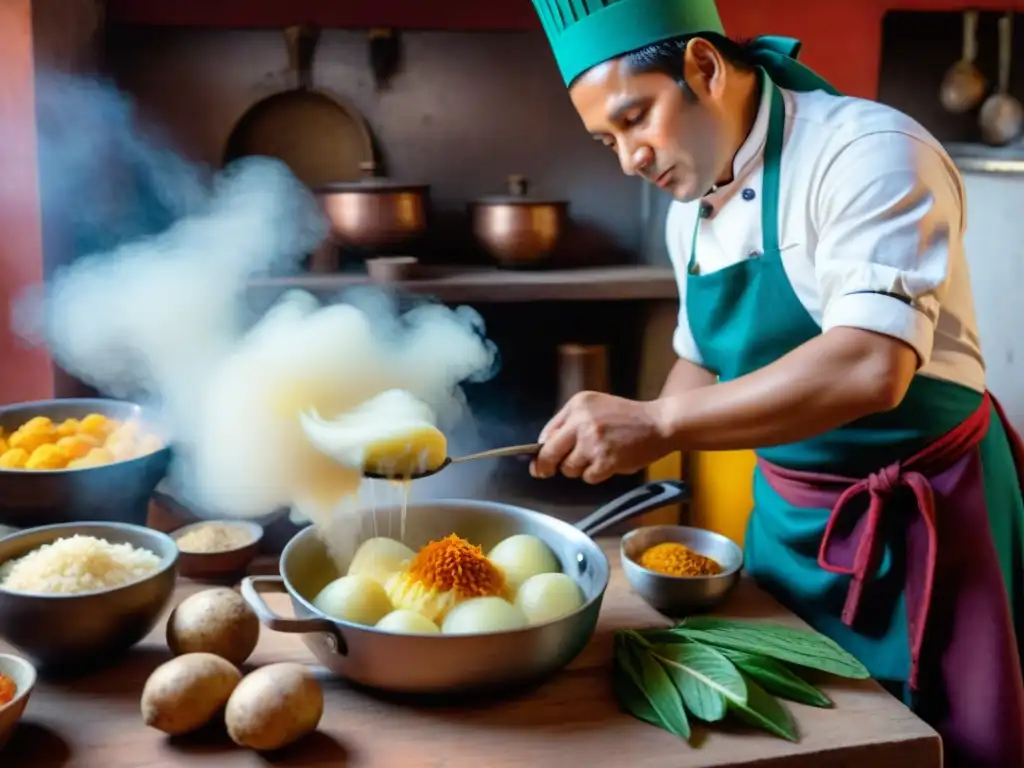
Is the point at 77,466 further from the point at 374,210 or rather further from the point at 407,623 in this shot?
the point at 374,210

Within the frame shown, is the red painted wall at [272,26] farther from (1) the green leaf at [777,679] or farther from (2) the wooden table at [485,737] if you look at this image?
(1) the green leaf at [777,679]

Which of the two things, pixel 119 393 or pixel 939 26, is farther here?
pixel 939 26

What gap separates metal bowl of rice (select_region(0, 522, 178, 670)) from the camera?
4.07ft

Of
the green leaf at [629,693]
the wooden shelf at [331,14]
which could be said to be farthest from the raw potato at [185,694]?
the wooden shelf at [331,14]

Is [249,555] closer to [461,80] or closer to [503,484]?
[503,484]

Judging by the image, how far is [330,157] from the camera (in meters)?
2.79

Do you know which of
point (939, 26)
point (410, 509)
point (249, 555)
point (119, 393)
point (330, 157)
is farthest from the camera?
point (939, 26)

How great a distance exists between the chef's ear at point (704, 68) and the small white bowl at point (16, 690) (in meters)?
1.27

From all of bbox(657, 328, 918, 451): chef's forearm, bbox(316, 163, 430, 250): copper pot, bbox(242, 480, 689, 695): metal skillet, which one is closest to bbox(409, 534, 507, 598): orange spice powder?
bbox(242, 480, 689, 695): metal skillet

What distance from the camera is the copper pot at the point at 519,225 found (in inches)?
100

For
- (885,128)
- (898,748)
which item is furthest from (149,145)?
(898,748)

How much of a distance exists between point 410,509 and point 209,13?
175 centimetres

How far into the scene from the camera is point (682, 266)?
6.15 ft

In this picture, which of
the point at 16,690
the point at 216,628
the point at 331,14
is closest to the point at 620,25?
the point at 216,628
